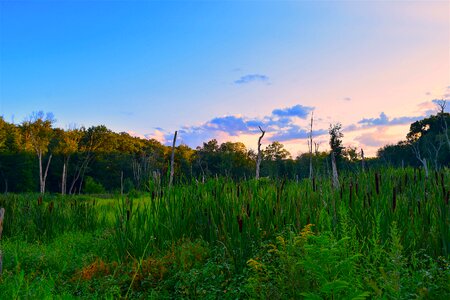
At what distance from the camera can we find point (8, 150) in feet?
159

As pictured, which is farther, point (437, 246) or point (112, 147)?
point (112, 147)

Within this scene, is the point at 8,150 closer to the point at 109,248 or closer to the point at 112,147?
the point at 112,147

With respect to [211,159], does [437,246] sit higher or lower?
lower

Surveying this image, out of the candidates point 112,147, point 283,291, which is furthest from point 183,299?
point 112,147

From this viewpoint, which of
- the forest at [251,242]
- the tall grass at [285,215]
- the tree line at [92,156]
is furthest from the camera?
the tree line at [92,156]

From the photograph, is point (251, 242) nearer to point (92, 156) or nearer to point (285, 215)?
point (285, 215)

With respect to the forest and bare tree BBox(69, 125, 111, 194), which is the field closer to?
the forest

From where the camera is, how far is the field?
12.3 feet

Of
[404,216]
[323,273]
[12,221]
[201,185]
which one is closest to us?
[323,273]

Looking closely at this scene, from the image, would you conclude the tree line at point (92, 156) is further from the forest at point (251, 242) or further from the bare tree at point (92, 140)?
the forest at point (251, 242)

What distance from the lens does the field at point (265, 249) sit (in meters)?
3.75

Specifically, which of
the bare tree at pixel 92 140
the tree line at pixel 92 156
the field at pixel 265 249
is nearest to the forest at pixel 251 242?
the field at pixel 265 249

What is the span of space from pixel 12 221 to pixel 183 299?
881cm

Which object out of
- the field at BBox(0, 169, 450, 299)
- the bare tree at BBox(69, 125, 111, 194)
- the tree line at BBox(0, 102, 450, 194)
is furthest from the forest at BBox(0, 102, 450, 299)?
the bare tree at BBox(69, 125, 111, 194)
